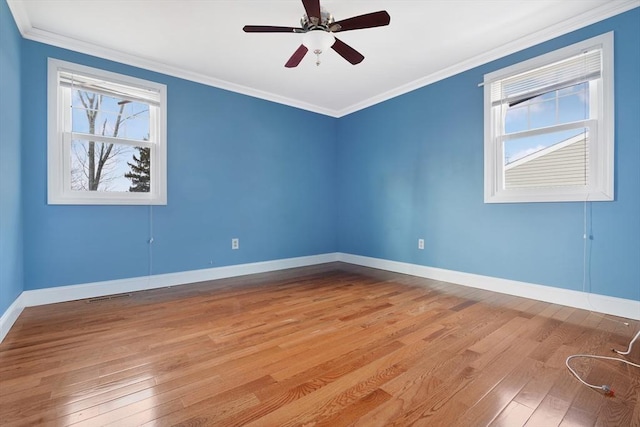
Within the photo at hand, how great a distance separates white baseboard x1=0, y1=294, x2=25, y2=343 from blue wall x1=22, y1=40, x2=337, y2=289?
182mm

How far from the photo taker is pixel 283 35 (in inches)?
103

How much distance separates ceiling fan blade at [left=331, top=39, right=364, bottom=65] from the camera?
2307 mm

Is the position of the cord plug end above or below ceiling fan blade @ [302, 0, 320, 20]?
below

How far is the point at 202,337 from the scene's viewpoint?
A: 1.92m

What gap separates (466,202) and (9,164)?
13.5ft

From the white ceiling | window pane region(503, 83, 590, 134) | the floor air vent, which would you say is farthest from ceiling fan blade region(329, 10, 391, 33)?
the floor air vent

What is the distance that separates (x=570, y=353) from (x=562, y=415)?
70 cm

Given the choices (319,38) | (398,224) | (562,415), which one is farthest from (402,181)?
(562,415)

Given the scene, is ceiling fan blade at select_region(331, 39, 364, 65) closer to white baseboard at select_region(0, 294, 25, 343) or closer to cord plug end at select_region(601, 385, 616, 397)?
cord plug end at select_region(601, 385, 616, 397)

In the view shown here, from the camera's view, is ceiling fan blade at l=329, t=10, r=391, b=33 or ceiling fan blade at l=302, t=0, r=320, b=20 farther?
ceiling fan blade at l=329, t=10, r=391, b=33

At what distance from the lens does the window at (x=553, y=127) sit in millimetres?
2326

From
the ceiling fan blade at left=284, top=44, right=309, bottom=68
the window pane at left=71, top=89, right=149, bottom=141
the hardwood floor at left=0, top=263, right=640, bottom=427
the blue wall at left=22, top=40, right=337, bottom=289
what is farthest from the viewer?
the window pane at left=71, top=89, right=149, bottom=141

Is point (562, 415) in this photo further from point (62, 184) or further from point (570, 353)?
point (62, 184)

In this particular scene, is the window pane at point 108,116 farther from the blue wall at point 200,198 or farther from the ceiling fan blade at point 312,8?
the ceiling fan blade at point 312,8
